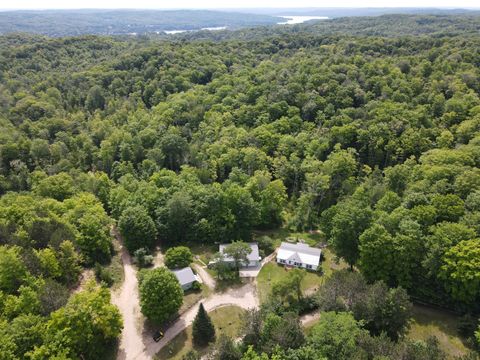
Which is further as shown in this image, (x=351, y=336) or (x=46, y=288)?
(x=46, y=288)

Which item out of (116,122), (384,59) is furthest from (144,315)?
(384,59)

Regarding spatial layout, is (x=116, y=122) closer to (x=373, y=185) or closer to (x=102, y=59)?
(x=102, y=59)

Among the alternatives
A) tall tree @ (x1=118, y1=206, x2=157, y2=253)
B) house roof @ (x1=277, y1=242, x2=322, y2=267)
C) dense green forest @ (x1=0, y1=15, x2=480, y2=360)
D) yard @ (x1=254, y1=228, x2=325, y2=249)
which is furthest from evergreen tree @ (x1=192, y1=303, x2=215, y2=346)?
yard @ (x1=254, y1=228, x2=325, y2=249)

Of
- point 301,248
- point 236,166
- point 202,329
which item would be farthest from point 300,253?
point 236,166

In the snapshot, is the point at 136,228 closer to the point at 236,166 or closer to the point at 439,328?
the point at 236,166

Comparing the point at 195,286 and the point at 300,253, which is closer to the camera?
the point at 195,286

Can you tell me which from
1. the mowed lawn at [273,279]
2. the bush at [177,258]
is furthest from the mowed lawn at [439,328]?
the bush at [177,258]
